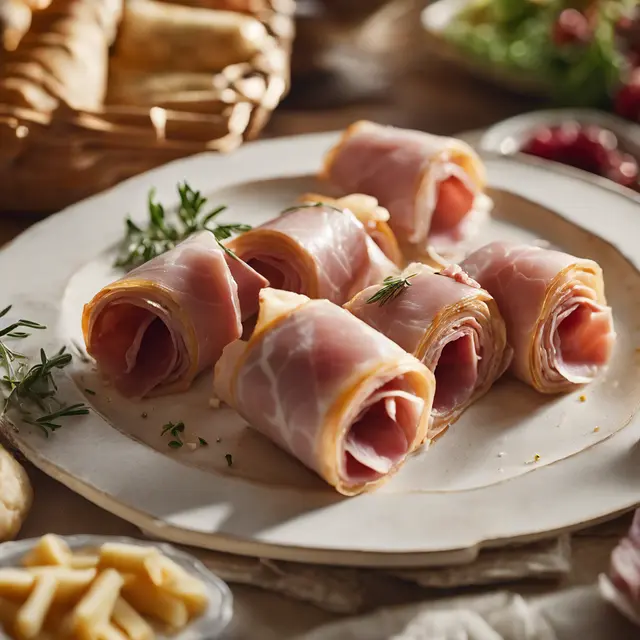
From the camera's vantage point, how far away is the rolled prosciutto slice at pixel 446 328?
2.09 metres

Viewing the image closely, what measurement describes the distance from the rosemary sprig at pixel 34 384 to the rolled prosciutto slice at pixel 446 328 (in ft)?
2.28

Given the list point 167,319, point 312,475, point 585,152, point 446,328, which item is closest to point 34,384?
point 167,319

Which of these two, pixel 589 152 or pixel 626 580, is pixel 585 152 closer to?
pixel 589 152

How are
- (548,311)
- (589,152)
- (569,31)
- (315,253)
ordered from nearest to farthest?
1. (548,311)
2. (315,253)
3. (589,152)
4. (569,31)

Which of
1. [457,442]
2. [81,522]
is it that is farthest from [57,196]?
[457,442]

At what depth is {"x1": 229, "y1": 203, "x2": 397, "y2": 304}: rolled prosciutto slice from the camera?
7.92ft

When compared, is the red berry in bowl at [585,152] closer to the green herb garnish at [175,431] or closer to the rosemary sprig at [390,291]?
the rosemary sprig at [390,291]

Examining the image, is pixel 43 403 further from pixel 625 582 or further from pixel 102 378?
pixel 625 582

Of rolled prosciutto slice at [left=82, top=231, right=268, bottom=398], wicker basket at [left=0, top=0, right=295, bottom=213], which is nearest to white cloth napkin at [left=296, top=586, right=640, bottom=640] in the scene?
rolled prosciutto slice at [left=82, top=231, right=268, bottom=398]

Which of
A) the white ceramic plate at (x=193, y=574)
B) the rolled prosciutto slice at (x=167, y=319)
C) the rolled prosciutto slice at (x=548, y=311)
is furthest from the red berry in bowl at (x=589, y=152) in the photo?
the white ceramic plate at (x=193, y=574)

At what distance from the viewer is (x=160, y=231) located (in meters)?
2.77

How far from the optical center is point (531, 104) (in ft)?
14.0

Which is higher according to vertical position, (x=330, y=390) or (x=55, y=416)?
(x=330, y=390)

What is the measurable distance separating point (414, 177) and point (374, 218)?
25cm
